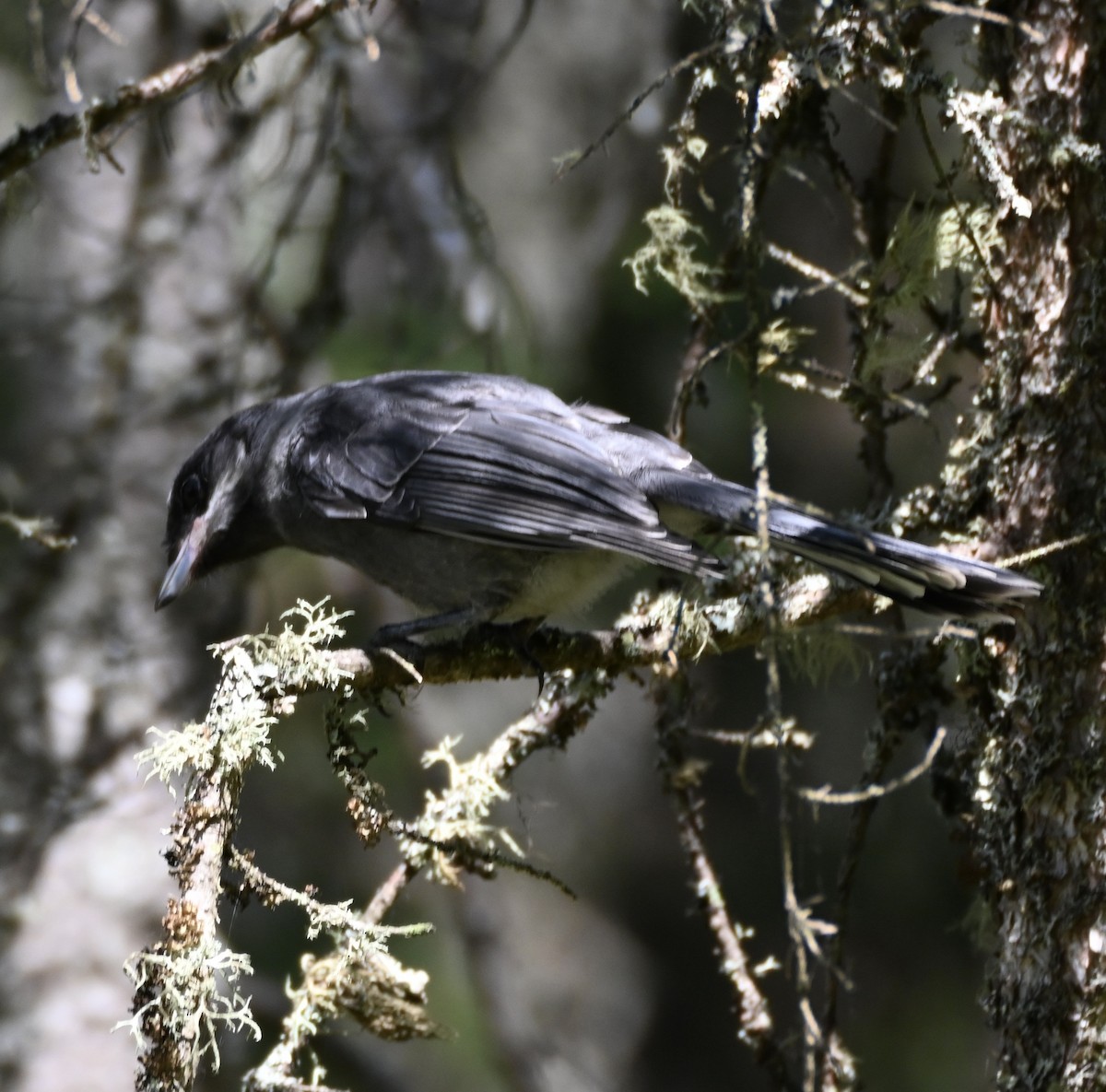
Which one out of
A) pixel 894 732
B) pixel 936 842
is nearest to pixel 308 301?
pixel 894 732

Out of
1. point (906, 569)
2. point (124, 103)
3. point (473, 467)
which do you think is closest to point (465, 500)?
point (473, 467)

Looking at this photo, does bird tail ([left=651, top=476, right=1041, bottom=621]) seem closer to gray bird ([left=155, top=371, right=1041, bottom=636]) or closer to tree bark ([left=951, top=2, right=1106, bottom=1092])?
gray bird ([left=155, top=371, right=1041, bottom=636])

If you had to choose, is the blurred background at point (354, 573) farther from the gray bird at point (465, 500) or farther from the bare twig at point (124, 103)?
the gray bird at point (465, 500)

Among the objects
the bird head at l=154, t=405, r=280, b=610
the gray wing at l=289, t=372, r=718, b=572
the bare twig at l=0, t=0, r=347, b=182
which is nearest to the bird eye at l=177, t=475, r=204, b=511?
the bird head at l=154, t=405, r=280, b=610

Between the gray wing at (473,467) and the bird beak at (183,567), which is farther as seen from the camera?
the bird beak at (183,567)

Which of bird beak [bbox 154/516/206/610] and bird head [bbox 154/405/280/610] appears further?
bird head [bbox 154/405/280/610]

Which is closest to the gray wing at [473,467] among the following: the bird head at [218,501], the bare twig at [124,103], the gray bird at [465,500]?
the gray bird at [465,500]

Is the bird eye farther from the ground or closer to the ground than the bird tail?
farther from the ground

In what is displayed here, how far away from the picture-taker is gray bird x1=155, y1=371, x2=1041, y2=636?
2.81 m

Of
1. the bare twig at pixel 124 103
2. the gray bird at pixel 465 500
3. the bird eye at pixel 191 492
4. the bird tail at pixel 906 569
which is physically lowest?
the bird tail at pixel 906 569

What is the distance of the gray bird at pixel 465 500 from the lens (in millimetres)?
2809

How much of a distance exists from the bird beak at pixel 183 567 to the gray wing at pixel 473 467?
394 millimetres

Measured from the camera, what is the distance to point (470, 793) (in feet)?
9.75

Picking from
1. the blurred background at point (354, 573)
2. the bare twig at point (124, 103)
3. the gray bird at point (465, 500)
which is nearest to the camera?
the gray bird at point (465, 500)
